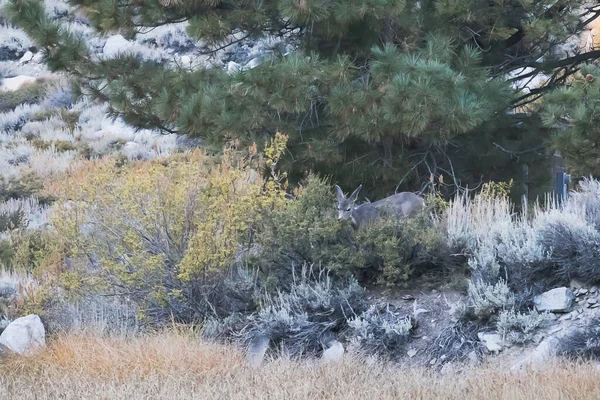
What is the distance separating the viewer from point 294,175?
1173 centimetres

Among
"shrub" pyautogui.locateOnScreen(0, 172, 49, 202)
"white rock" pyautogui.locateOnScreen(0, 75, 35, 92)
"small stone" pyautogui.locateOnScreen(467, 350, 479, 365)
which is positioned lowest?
"white rock" pyautogui.locateOnScreen(0, 75, 35, 92)

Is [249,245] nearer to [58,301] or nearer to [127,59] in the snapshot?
[58,301]

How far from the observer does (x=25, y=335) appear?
7.99 meters

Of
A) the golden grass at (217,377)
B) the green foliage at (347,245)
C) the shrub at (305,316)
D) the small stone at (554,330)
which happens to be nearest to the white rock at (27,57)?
the green foliage at (347,245)

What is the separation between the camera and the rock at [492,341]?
24.4 ft

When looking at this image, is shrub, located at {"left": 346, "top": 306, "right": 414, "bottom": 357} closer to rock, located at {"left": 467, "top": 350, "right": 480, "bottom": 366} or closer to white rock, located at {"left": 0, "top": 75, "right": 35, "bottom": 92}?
rock, located at {"left": 467, "top": 350, "right": 480, "bottom": 366}

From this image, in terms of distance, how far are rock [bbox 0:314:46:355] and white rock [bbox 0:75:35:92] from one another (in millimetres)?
24649

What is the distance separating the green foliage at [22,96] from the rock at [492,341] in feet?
80.5

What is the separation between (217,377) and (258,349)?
1.33 metres

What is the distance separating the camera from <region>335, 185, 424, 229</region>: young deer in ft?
30.1

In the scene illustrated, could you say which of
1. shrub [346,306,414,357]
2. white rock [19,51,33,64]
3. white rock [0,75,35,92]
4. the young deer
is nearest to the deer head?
the young deer

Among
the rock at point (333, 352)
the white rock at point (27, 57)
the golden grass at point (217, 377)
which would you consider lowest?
the white rock at point (27, 57)

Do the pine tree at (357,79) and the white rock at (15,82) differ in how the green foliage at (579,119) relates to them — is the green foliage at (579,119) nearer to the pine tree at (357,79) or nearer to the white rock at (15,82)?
the pine tree at (357,79)

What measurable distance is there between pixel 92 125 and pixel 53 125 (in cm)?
125
